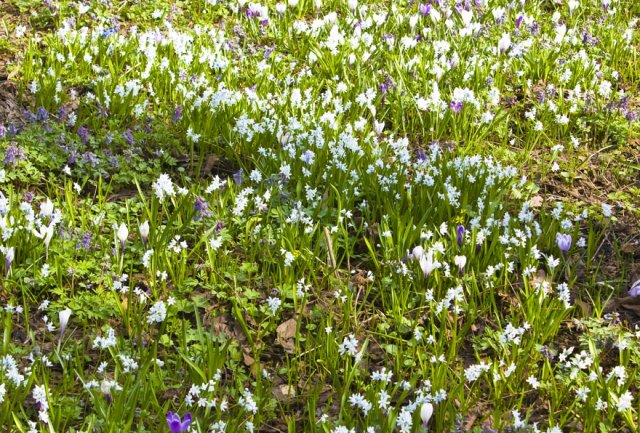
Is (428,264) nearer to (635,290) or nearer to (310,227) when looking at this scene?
(310,227)

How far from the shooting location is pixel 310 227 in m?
3.50

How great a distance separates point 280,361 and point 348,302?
38 centimetres

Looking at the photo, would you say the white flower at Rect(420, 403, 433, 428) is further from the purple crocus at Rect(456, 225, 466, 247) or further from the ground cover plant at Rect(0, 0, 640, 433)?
the purple crocus at Rect(456, 225, 466, 247)

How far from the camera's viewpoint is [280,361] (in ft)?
9.70

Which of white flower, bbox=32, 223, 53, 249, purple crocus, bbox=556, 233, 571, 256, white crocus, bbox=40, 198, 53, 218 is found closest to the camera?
white flower, bbox=32, 223, 53, 249

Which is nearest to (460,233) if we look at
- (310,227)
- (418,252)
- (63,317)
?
(418,252)

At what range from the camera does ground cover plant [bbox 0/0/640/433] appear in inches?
104

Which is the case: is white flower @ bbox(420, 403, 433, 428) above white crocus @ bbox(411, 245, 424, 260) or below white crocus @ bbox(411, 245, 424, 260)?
below

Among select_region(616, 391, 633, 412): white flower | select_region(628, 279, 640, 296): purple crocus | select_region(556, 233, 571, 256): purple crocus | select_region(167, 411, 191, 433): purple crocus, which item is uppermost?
select_region(167, 411, 191, 433): purple crocus

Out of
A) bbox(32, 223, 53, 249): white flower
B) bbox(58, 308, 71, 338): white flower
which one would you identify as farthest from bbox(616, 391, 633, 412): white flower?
bbox(32, 223, 53, 249): white flower

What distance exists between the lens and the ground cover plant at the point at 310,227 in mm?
2641

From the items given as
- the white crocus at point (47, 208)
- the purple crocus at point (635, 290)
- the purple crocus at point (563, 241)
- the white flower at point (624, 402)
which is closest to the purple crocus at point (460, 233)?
the purple crocus at point (563, 241)

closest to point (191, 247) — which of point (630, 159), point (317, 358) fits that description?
point (317, 358)

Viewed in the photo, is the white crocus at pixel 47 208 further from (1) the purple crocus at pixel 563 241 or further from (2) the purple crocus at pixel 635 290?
(2) the purple crocus at pixel 635 290
